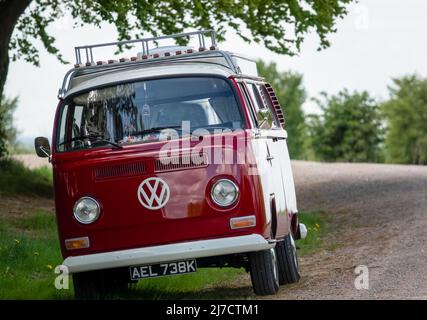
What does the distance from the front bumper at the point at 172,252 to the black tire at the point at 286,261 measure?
172cm

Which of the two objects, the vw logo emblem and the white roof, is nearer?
the vw logo emblem

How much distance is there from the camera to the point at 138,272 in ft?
34.4

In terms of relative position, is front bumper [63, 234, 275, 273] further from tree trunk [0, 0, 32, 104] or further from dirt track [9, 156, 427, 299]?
tree trunk [0, 0, 32, 104]

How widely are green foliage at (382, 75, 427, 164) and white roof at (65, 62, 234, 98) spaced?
82.6 metres

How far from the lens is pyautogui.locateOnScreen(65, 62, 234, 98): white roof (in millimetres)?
10750

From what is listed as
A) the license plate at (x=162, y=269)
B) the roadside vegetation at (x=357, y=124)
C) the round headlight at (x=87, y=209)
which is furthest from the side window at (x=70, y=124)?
the roadside vegetation at (x=357, y=124)

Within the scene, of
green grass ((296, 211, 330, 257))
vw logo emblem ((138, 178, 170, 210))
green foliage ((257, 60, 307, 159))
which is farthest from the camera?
green foliage ((257, 60, 307, 159))

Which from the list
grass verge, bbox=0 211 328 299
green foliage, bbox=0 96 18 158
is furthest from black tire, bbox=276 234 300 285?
green foliage, bbox=0 96 18 158

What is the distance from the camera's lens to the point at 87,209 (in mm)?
10359

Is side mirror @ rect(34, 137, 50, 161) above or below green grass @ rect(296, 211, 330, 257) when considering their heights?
above

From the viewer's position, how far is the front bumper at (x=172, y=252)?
10102 mm

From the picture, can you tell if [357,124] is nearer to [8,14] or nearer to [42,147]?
[8,14]

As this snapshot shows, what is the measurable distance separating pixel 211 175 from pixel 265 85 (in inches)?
109
